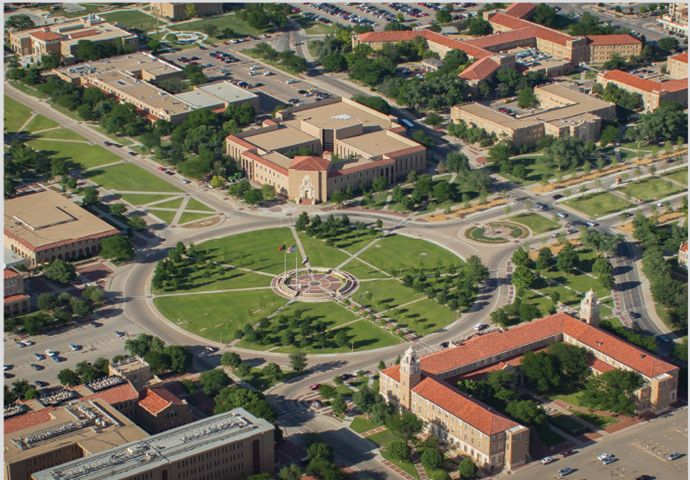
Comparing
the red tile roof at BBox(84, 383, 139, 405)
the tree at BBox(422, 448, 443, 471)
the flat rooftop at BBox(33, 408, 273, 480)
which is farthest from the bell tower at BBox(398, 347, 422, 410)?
the red tile roof at BBox(84, 383, 139, 405)

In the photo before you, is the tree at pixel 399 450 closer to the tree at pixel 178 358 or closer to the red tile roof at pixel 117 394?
the red tile roof at pixel 117 394

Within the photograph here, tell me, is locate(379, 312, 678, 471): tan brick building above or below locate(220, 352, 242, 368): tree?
above

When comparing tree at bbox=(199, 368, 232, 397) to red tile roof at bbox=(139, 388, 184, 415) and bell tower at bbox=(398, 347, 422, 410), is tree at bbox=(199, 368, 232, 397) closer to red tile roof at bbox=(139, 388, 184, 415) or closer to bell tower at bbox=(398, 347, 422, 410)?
Answer: red tile roof at bbox=(139, 388, 184, 415)

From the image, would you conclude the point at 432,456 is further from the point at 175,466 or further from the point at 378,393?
the point at 175,466

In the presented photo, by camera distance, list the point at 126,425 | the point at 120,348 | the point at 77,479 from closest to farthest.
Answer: the point at 77,479 < the point at 126,425 < the point at 120,348

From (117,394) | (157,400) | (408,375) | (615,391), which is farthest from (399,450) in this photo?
(117,394)

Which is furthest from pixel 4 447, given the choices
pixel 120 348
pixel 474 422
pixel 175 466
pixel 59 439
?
pixel 474 422
